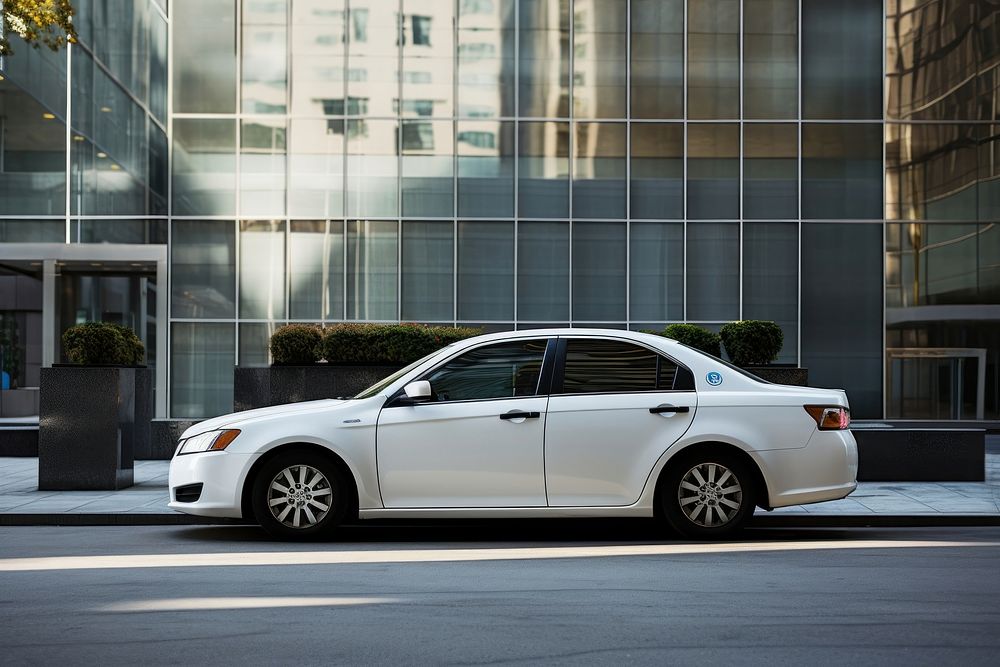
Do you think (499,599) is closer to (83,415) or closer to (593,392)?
(593,392)

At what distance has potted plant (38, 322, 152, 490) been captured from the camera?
462 inches

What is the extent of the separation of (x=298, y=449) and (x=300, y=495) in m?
0.35

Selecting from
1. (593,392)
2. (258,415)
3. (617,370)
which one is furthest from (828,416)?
(258,415)

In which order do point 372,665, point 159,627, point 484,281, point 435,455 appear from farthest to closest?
point 484,281
point 435,455
point 159,627
point 372,665

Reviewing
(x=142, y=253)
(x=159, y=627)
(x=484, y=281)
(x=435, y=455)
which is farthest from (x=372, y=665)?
(x=142, y=253)

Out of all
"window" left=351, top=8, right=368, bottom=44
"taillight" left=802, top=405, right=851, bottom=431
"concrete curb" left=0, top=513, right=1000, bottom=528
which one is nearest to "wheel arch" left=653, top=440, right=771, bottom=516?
"taillight" left=802, top=405, right=851, bottom=431

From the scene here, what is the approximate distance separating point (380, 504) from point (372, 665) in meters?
3.58

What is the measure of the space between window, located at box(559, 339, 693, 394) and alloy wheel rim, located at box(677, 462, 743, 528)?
664 mm

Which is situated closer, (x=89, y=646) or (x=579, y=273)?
(x=89, y=646)

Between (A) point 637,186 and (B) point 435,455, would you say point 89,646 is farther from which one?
(A) point 637,186

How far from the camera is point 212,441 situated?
27.5 feet

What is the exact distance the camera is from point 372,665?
4.68m

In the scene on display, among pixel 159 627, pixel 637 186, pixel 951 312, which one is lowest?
pixel 159 627

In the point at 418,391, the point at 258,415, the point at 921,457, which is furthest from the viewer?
the point at 921,457
